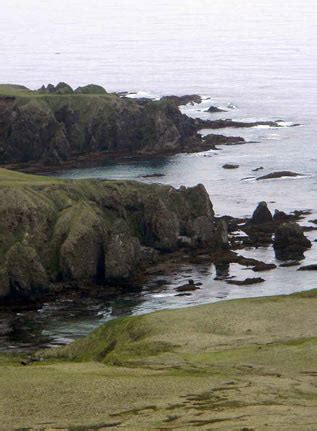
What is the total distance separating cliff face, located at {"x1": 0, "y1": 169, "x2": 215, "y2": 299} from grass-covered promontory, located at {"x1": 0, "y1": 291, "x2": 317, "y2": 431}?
2401 cm

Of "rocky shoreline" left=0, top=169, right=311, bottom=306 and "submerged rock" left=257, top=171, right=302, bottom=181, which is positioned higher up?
→ "rocky shoreline" left=0, top=169, right=311, bottom=306

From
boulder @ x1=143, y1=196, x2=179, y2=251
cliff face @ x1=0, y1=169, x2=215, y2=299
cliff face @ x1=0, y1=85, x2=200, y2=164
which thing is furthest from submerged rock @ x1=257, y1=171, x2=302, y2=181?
boulder @ x1=143, y1=196, x2=179, y2=251

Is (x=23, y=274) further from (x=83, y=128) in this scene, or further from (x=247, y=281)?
(x=83, y=128)

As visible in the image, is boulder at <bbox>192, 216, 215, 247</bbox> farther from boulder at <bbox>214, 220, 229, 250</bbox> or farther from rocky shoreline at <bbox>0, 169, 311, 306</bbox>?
boulder at <bbox>214, 220, 229, 250</bbox>

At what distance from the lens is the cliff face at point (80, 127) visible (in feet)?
530

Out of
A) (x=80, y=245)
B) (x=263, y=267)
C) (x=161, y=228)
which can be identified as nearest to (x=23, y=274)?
(x=80, y=245)

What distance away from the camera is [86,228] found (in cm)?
10069

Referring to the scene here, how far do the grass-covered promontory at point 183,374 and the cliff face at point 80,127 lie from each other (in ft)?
293

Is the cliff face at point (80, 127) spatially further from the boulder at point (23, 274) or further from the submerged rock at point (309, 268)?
the boulder at point (23, 274)

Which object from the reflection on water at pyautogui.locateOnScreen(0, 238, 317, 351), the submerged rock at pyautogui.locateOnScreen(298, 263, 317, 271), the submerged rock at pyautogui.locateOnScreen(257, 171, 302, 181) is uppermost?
the submerged rock at pyautogui.locateOnScreen(257, 171, 302, 181)

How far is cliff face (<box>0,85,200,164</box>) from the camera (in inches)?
6363

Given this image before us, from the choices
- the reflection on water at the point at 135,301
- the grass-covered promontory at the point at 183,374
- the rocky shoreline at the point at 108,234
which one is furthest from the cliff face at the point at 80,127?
the grass-covered promontory at the point at 183,374

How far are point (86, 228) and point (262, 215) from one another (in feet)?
76.4

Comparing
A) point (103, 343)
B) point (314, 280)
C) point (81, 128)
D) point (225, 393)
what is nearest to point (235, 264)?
point (314, 280)
